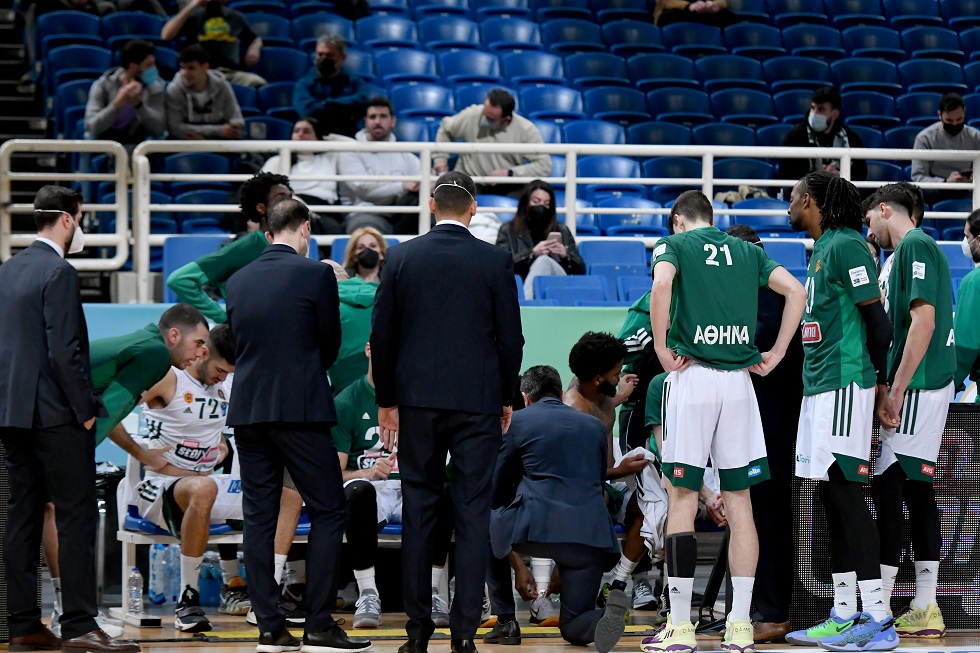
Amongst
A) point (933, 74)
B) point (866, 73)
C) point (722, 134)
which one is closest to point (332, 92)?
A: point (722, 134)

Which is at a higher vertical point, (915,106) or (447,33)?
(447,33)

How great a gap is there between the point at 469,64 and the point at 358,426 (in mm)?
7419

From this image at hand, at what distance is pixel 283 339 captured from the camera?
5434mm

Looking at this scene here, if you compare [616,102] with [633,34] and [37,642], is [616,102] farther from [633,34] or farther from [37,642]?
[37,642]

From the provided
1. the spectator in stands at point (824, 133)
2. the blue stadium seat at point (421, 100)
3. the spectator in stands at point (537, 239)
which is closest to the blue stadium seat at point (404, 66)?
the blue stadium seat at point (421, 100)

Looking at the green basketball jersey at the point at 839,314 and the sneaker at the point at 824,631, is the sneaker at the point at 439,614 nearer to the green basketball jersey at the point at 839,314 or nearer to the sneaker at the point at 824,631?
the sneaker at the point at 824,631

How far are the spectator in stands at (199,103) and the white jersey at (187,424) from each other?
14.5 ft

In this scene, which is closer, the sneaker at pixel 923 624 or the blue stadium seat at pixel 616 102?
the sneaker at pixel 923 624

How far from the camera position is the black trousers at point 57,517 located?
537cm

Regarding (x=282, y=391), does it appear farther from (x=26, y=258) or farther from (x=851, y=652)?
(x=851, y=652)

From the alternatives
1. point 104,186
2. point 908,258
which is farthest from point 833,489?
point 104,186

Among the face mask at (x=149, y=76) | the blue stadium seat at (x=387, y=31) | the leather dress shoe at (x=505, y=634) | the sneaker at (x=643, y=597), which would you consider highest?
the blue stadium seat at (x=387, y=31)

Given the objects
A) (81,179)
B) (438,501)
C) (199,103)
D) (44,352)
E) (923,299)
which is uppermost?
(199,103)

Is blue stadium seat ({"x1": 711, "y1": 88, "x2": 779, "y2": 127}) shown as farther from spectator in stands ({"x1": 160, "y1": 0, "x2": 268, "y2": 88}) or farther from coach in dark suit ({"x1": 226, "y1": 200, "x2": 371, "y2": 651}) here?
coach in dark suit ({"x1": 226, "y1": 200, "x2": 371, "y2": 651})
